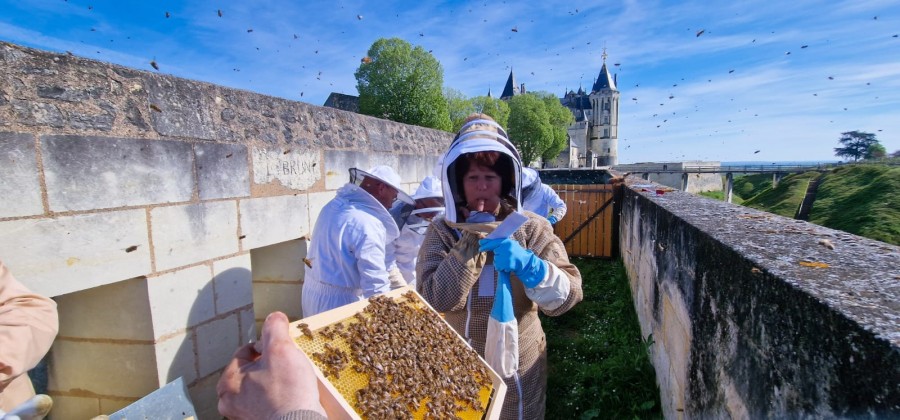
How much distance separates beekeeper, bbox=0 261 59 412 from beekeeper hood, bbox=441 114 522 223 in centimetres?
202

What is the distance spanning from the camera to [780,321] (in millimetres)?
1259

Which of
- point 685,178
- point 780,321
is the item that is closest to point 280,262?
point 780,321

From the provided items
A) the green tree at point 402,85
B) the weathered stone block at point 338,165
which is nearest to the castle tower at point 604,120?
the green tree at point 402,85

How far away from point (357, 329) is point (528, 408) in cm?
129

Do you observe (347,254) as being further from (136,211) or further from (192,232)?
(136,211)

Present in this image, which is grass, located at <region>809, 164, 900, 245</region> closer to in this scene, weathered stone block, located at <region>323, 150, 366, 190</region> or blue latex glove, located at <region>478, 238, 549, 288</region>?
blue latex glove, located at <region>478, 238, 549, 288</region>

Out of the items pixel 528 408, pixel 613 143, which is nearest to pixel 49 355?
pixel 528 408

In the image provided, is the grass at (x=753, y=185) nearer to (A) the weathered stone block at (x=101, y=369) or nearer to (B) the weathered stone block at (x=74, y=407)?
(A) the weathered stone block at (x=101, y=369)

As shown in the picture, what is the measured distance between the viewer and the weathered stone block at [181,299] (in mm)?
2635

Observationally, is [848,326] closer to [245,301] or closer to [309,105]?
[245,301]

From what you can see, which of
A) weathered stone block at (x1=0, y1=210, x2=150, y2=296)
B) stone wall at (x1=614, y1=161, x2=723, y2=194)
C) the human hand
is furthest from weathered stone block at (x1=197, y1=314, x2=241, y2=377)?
stone wall at (x1=614, y1=161, x2=723, y2=194)

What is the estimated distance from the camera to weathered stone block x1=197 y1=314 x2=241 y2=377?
9.83 ft

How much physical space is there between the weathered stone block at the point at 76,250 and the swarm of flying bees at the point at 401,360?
1486mm

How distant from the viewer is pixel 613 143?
10138 centimetres
